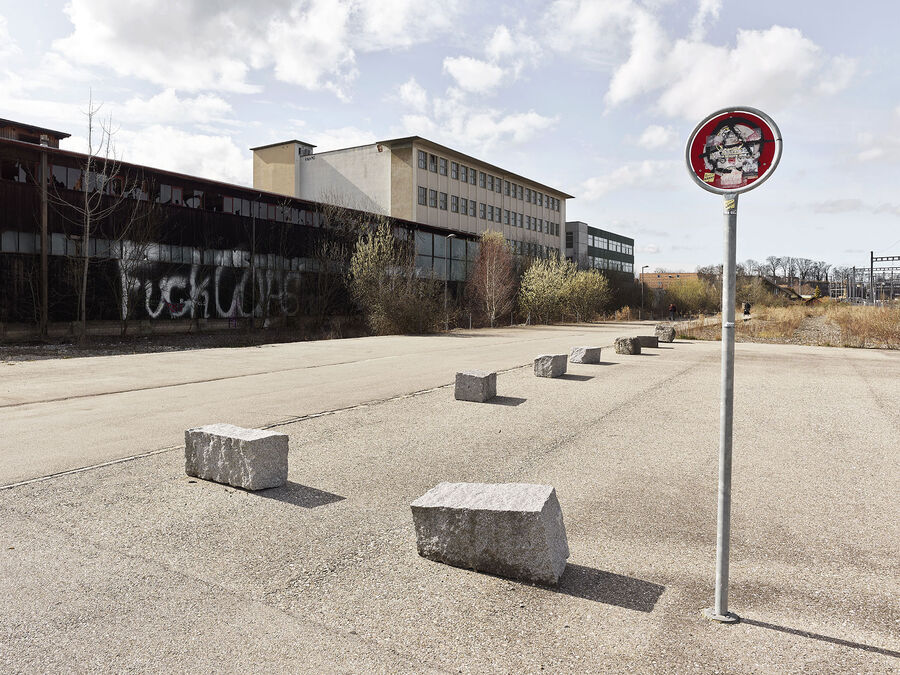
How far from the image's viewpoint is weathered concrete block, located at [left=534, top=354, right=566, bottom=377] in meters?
14.3

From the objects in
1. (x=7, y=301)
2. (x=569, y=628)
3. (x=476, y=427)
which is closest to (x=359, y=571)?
(x=569, y=628)

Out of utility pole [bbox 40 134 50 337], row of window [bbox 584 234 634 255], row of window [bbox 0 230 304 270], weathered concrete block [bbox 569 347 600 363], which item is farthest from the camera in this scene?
row of window [bbox 584 234 634 255]

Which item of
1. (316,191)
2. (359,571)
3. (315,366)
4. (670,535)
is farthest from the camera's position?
(316,191)

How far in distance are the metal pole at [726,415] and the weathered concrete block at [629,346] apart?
17925 millimetres

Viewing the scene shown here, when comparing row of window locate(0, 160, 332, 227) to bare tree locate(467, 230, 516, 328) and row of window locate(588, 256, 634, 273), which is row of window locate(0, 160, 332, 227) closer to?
bare tree locate(467, 230, 516, 328)

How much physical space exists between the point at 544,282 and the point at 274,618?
4971 centimetres

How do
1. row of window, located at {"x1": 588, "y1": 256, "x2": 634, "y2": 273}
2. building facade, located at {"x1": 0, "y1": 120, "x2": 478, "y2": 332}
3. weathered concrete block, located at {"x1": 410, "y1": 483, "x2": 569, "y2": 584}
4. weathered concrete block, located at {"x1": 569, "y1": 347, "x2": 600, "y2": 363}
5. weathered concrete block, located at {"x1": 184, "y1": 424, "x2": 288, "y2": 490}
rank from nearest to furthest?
weathered concrete block, located at {"x1": 410, "y1": 483, "x2": 569, "y2": 584}
weathered concrete block, located at {"x1": 184, "y1": 424, "x2": 288, "y2": 490}
weathered concrete block, located at {"x1": 569, "y1": 347, "x2": 600, "y2": 363}
building facade, located at {"x1": 0, "y1": 120, "x2": 478, "y2": 332}
row of window, located at {"x1": 588, "y1": 256, "x2": 634, "y2": 273}

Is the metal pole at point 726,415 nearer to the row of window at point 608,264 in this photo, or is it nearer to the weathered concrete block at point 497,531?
the weathered concrete block at point 497,531

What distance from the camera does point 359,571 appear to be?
4.04 metres

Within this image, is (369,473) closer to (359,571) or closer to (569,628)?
(359,571)

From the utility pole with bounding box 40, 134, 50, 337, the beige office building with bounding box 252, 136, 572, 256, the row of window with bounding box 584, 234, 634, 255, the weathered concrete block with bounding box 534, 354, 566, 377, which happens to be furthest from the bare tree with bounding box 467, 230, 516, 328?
the row of window with bounding box 584, 234, 634, 255

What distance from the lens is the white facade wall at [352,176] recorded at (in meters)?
56.0

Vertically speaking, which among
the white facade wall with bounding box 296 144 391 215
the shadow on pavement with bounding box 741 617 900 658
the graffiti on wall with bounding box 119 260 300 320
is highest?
the white facade wall with bounding box 296 144 391 215

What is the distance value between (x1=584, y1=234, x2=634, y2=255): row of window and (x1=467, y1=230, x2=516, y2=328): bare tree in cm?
3911
